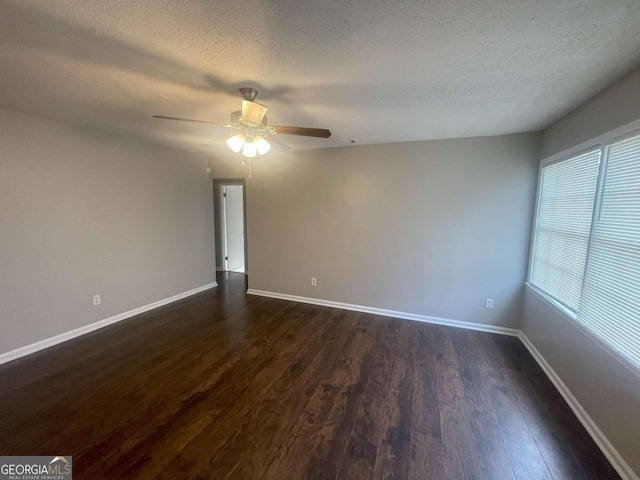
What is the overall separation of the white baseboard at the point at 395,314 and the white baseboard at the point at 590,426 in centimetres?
62

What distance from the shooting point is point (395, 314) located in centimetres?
377

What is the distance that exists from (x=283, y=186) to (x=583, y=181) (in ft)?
11.4

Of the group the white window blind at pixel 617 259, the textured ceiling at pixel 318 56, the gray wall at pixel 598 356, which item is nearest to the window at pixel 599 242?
the white window blind at pixel 617 259

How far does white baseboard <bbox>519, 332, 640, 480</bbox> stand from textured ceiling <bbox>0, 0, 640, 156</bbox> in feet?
7.60

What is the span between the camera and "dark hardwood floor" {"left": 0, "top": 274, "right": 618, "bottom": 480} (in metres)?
1.58

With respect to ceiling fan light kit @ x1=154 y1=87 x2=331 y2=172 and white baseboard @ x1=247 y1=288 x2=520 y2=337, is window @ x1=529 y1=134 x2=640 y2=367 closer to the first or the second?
white baseboard @ x1=247 y1=288 x2=520 y2=337

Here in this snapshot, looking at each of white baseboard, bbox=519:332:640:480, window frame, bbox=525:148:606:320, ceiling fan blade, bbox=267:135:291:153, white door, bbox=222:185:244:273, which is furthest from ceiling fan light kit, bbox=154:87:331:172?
white door, bbox=222:185:244:273

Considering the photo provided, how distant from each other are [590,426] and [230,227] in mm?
6210

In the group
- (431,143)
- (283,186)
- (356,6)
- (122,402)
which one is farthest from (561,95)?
(122,402)

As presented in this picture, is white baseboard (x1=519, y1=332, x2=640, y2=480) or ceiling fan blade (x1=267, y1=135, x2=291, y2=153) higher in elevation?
ceiling fan blade (x1=267, y1=135, x2=291, y2=153)

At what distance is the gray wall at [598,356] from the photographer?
4.98 ft

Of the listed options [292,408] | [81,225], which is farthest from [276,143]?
[292,408]

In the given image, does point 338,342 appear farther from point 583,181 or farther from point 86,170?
point 86,170

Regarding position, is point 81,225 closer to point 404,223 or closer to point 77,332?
point 77,332
